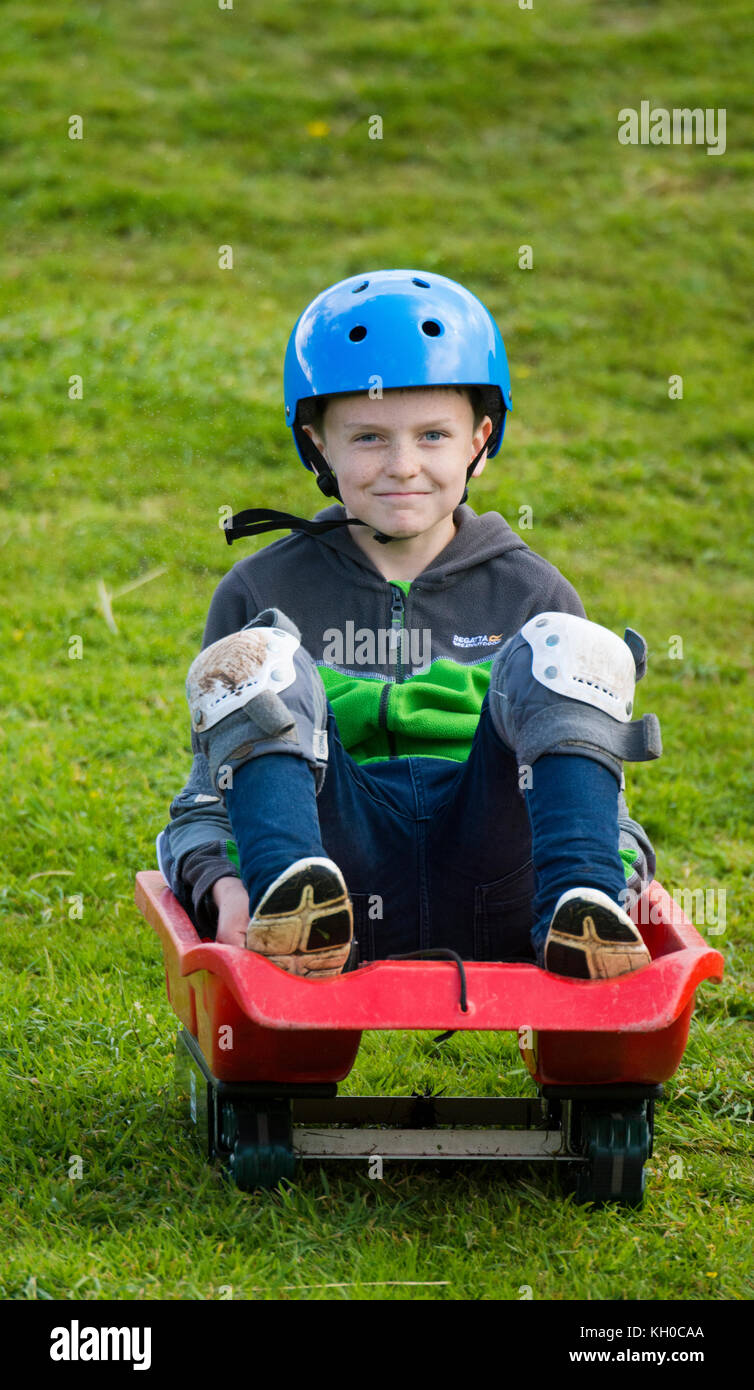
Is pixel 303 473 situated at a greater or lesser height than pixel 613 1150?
greater

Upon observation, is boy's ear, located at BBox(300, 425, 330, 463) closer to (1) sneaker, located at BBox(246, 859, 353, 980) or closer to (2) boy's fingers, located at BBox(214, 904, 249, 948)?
(2) boy's fingers, located at BBox(214, 904, 249, 948)

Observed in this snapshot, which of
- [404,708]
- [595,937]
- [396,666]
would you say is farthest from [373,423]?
[595,937]

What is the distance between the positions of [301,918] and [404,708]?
2.47ft

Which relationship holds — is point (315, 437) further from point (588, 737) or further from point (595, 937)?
point (595, 937)

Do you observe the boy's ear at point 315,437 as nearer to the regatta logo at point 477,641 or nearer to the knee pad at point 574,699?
the regatta logo at point 477,641

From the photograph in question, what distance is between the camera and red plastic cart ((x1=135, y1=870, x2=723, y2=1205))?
2.40 metres

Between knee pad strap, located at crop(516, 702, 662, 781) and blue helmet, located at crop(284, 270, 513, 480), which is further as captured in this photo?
blue helmet, located at crop(284, 270, 513, 480)

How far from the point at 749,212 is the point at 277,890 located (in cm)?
890

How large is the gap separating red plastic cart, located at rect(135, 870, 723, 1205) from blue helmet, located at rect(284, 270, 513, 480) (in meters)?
1.14

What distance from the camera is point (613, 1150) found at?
2.73 m

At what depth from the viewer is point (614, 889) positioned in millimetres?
2531
